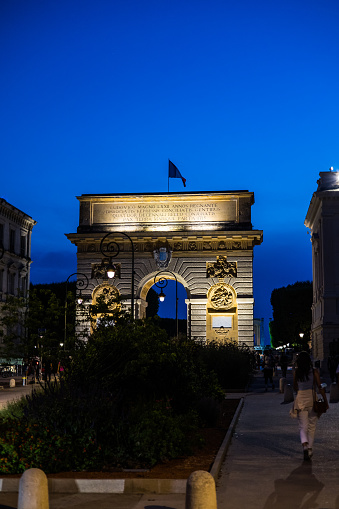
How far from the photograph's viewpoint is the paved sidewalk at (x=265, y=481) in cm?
794

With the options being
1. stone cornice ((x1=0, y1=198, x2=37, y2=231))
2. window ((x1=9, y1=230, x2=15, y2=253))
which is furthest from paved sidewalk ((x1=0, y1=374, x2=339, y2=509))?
window ((x1=9, y1=230, x2=15, y2=253))

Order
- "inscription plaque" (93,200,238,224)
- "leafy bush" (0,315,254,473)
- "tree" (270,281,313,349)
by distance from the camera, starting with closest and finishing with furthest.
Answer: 1. "leafy bush" (0,315,254,473)
2. "inscription plaque" (93,200,238,224)
3. "tree" (270,281,313,349)

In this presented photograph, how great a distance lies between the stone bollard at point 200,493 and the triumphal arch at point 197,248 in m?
39.0

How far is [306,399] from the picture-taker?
36.5 feet

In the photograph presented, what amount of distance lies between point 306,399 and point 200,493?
5.22 meters

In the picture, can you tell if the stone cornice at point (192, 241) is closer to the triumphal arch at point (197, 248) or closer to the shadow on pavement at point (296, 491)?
the triumphal arch at point (197, 248)

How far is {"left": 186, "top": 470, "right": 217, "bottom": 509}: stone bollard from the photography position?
6.24m

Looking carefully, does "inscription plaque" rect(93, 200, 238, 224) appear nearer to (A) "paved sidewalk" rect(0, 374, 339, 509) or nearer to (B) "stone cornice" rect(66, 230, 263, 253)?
(B) "stone cornice" rect(66, 230, 263, 253)

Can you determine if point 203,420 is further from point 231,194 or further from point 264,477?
point 231,194

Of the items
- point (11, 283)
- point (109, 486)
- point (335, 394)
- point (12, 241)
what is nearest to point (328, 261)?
point (335, 394)

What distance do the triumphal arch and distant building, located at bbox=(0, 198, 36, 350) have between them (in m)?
17.1

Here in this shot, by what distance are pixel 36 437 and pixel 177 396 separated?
201 inches

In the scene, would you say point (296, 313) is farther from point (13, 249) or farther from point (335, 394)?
point (335, 394)

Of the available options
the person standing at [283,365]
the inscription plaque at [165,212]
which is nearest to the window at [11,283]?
the inscription plaque at [165,212]
